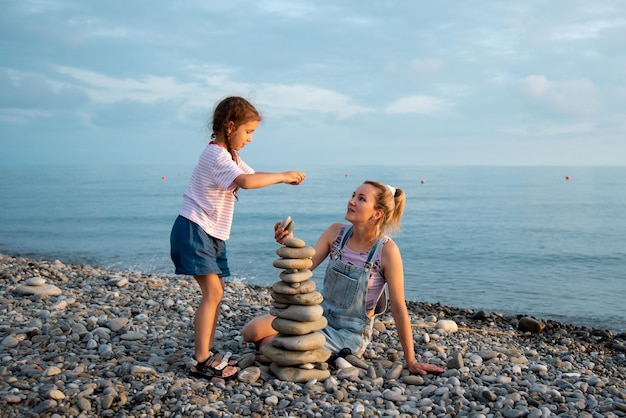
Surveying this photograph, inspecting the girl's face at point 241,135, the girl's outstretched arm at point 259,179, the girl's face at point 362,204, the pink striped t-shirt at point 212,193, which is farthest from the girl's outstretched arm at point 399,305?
the girl's face at point 241,135

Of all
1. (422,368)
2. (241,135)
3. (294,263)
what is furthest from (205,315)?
(422,368)

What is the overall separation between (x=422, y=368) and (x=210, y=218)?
2695 mm

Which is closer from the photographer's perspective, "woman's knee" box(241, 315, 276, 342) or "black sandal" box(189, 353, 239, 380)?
"black sandal" box(189, 353, 239, 380)

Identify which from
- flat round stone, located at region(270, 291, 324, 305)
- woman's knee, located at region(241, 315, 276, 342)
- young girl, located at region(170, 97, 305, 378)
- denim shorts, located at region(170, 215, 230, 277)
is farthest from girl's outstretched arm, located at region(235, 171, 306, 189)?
woman's knee, located at region(241, 315, 276, 342)

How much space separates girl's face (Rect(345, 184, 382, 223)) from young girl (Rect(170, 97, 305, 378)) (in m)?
0.87

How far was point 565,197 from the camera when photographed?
167ft

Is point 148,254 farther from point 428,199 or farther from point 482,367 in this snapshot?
point 428,199

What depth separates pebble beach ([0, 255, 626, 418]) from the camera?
5102 millimetres

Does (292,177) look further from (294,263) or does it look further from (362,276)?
(362,276)

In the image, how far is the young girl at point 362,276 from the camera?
20.5ft

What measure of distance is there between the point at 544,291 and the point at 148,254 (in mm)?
13305

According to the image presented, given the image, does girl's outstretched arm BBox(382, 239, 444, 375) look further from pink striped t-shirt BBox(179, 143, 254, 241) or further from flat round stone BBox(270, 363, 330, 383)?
pink striped t-shirt BBox(179, 143, 254, 241)

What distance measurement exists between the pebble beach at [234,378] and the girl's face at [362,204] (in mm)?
1519

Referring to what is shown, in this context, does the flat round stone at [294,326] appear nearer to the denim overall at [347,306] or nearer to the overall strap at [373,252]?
the denim overall at [347,306]
